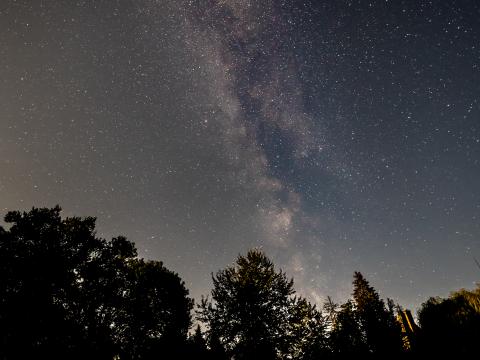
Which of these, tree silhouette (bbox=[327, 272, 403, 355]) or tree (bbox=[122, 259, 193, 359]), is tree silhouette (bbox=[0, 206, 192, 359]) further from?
tree silhouette (bbox=[327, 272, 403, 355])

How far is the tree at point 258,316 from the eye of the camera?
2142 cm

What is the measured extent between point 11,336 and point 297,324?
19.9 meters

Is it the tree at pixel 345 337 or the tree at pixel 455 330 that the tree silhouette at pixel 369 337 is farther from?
the tree at pixel 455 330

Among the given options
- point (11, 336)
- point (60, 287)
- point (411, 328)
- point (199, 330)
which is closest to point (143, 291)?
point (199, 330)

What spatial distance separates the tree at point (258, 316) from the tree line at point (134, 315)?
0.08 meters

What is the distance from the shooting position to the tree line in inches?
698

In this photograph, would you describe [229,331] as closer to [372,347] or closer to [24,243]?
[372,347]

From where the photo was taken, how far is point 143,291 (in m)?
28.1

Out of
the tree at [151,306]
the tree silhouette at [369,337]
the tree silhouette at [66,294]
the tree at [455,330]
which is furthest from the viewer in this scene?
the tree at [151,306]

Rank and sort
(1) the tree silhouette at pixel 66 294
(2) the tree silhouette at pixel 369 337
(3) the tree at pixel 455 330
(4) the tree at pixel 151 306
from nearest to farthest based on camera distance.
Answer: (1) the tree silhouette at pixel 66 294
(3) the tree at pixel 455 330
(2) the tree silhouette at pixel 369 337
(4) the tree at pixel 151 306

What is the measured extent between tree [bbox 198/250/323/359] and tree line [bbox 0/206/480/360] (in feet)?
0.25

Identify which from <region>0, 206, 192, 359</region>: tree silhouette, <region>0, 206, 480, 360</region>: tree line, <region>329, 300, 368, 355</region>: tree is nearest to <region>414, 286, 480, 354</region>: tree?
<region>0, 206, 480, 360</region>: tree line

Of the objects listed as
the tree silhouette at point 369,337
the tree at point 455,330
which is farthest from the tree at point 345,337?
the tree at point 455,330

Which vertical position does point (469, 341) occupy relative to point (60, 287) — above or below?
below
